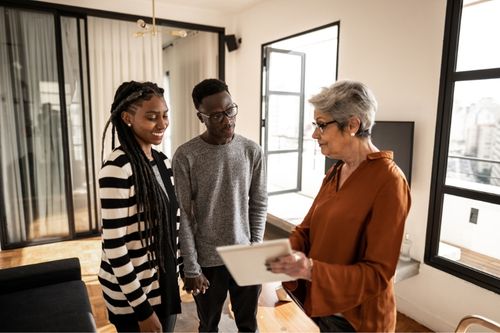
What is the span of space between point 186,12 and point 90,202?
8.44 ft

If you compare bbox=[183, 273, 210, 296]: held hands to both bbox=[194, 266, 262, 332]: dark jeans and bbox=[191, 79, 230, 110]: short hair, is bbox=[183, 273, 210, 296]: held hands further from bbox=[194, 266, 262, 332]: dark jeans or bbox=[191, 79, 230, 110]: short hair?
bbox=[191, 79, 230, 110]: short hair

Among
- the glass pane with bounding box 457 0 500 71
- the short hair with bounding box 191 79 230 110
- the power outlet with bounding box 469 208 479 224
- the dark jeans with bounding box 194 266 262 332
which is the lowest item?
the dark jeans with bounding box 194 266 262 332

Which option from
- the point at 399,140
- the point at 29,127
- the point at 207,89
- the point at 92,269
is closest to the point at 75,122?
the point at 29,127

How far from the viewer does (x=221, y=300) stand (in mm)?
1562

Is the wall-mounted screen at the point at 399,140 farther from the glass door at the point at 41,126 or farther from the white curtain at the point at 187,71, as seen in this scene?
the glass door at the point at 41,126

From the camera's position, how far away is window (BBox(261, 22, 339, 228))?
13.4 ft

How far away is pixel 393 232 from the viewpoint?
0.96 metres

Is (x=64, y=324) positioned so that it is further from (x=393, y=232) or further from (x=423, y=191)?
(x=423, y=191)

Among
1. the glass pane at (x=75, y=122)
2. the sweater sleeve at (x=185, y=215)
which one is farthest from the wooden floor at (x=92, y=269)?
the sweater sleeve at (x=185, y=215)

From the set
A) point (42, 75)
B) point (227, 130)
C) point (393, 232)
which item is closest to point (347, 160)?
point (393, 232)

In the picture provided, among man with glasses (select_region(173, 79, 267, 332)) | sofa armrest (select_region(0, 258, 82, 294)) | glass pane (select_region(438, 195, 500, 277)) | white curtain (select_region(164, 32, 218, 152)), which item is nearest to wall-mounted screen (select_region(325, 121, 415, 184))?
glass pane (select_region(438, 195, 500, 277))

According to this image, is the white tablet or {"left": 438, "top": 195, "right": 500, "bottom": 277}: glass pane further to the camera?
{"left": 438, "top": 195, "right": 500, "bottom": 277}: glass pane

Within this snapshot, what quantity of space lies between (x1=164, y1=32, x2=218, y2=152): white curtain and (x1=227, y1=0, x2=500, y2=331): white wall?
196 cm

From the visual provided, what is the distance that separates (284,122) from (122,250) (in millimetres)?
3614
